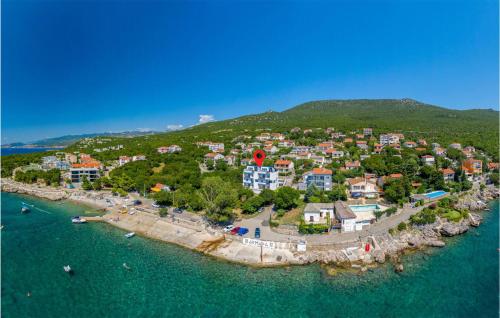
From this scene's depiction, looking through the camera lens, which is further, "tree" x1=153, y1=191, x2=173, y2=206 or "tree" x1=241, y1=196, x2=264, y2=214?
"tree" x1=153, y1=191, x2=173, y2=206

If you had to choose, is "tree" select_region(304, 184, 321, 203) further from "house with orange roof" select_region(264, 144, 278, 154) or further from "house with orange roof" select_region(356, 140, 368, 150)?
"house with orange roof" select_region(356, 140, 368, 150)

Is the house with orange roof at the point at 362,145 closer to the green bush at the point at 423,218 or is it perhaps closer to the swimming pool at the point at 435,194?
the swimming pool at the point at 435,194

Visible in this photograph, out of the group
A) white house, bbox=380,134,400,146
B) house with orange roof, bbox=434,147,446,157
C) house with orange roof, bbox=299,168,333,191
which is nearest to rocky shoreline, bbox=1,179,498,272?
house with orange roof, bbox=299,168,333,191

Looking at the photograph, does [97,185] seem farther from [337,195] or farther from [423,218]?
[423,218]

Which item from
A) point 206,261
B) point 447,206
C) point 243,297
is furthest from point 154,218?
point 447,206

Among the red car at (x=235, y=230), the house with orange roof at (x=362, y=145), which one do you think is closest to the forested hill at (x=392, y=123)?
the house with orange roof at (x=362, y=145)
